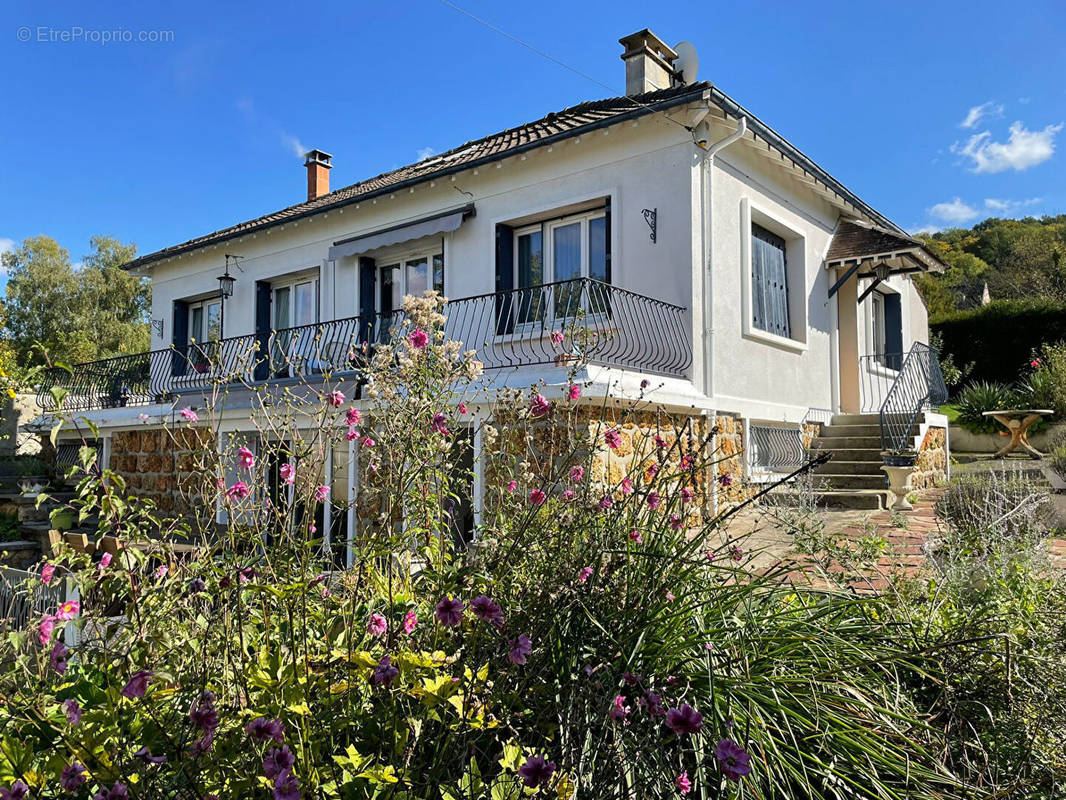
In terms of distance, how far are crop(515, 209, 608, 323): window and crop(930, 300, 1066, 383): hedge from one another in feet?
47.7

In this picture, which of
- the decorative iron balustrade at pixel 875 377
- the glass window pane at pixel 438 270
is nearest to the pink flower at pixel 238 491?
the glass window pane at pixel 438 270

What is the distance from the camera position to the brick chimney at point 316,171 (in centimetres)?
1515

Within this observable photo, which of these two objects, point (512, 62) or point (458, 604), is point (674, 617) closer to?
point (458, 604)

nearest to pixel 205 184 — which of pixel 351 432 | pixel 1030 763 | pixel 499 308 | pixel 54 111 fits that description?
pixel 54 111

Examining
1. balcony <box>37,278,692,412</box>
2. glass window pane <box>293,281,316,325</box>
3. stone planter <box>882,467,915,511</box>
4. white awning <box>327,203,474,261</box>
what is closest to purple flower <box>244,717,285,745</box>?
balcony <box>37,278,692,412</box>

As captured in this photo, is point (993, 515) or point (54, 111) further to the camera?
point (54, 111)

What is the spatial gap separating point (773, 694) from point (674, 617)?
0.30 metres

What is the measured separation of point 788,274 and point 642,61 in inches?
145

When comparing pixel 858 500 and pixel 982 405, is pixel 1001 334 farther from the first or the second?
pixel 858 500

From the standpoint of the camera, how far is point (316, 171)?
15.2m

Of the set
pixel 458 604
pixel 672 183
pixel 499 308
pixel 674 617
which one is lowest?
pixel 674 617

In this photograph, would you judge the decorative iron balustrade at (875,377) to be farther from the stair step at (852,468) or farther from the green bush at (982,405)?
the green bush at (982,405)

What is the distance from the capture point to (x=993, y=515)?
4.20 m

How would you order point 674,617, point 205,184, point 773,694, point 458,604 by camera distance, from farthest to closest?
point 205,184 < point 674,617 < point 773,694 < point 458,604
